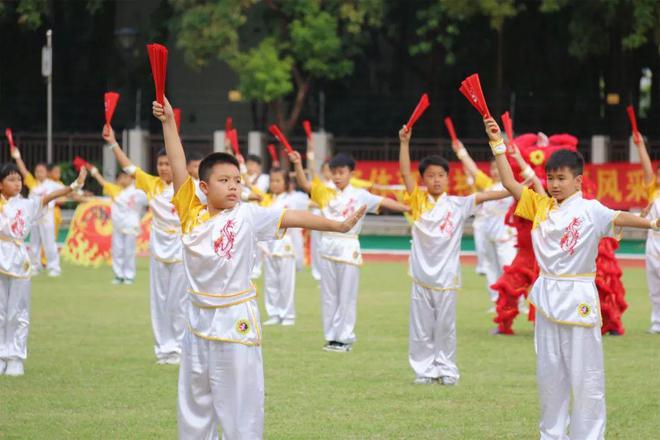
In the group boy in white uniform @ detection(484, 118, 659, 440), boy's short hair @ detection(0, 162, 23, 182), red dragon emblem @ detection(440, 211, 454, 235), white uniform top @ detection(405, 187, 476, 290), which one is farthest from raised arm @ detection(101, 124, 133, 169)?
boy in white uniform @ detection(484, 118, 659, 440)

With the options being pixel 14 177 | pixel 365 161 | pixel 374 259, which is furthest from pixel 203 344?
pixel 365 161

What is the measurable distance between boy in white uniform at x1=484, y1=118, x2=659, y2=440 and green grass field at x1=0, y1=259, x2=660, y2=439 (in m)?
0.84

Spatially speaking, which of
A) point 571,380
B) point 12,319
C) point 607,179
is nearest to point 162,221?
point 12,319

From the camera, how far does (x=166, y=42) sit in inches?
1257

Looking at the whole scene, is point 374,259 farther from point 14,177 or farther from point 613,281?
point 14,177

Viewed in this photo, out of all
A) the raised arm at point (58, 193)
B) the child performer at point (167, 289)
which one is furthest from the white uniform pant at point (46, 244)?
the raised arm at point (58, 193)

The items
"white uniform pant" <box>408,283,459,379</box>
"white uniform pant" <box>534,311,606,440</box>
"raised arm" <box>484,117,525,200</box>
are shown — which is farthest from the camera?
"white uniform pant" <box>408,283,459,379</box>

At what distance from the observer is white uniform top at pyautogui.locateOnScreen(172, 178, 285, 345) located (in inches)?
248

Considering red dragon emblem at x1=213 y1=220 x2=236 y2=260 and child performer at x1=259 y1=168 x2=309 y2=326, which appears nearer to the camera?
red dragon emblem at x1=213 y1=220 x2=236 y2=260

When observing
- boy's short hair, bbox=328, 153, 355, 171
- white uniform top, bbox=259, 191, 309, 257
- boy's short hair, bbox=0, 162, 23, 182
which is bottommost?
white uniform top, bbox=259, 191, 309, 257

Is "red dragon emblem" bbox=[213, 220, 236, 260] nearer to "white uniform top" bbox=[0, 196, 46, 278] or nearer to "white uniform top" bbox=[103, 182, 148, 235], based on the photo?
"white uniform top" bbox=[0, 196, 46, 278]

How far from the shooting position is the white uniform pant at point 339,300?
1160cm

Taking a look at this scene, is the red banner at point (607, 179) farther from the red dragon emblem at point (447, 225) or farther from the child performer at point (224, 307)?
the child performer at point (224, 307)

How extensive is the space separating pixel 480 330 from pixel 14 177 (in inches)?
213
